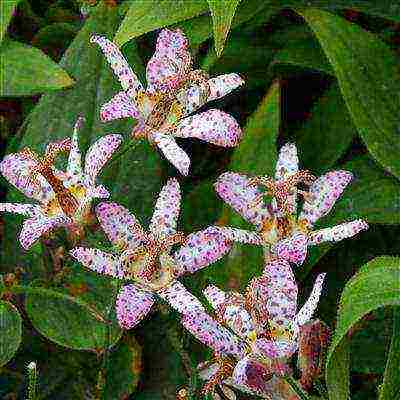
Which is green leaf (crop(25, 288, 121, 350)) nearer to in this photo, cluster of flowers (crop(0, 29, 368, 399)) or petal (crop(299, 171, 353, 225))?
cluster of flowers (crop(0, 29, 368, 399))

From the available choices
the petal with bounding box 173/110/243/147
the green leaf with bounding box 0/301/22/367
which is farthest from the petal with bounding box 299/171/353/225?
the green leaf with bounding box 0/301/22/367

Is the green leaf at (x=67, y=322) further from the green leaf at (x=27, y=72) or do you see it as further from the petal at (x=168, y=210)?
the green leaf at (x=27, y=72)

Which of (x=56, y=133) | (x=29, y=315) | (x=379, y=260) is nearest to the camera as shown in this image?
(x=379, y=260)

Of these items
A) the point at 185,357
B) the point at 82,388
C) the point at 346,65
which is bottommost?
the point at 82,388

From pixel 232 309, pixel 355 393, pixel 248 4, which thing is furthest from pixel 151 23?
pixel 355 393

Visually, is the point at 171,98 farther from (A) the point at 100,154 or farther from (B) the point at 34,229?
(B) the point at 34,229

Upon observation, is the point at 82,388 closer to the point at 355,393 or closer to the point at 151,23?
the point at 355,393

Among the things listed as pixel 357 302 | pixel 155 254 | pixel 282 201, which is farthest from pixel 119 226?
pixel 357 302

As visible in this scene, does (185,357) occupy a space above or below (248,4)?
below
